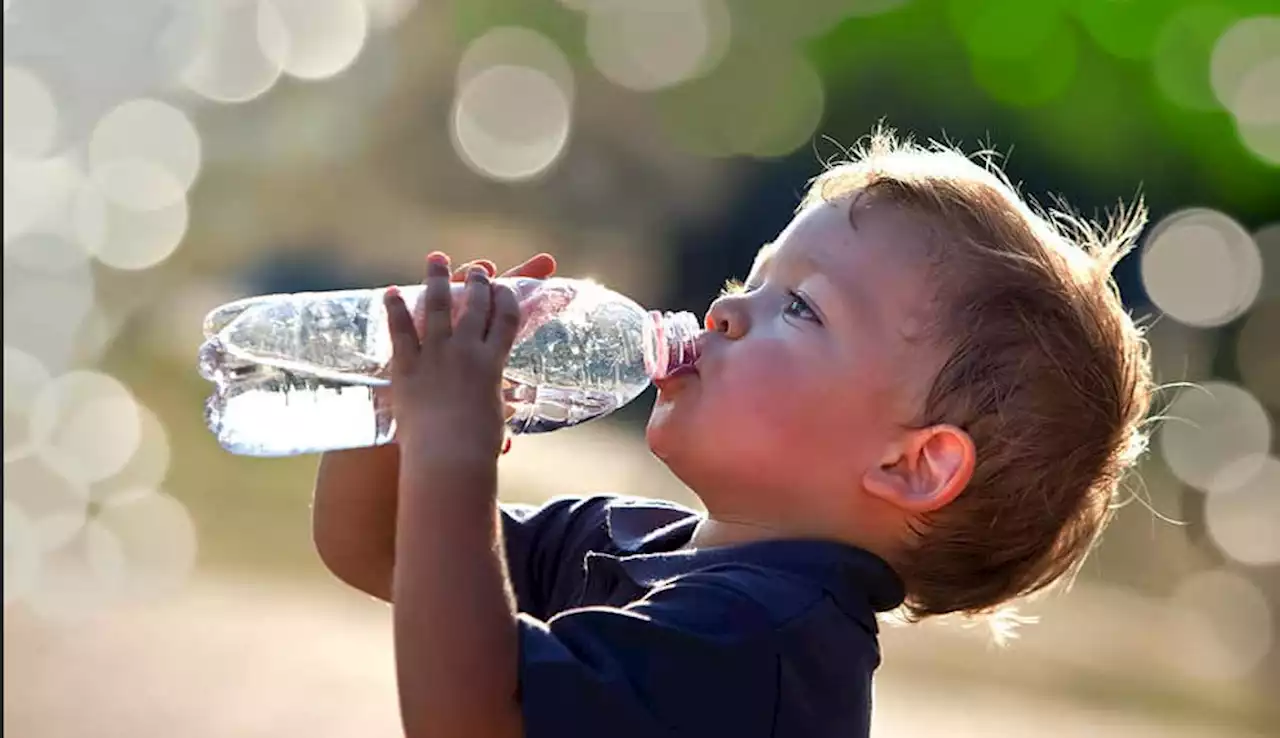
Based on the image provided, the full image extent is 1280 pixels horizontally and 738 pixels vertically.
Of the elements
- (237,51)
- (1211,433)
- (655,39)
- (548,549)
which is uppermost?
(655,39)

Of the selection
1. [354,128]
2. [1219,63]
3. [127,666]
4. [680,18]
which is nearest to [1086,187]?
[1219,63]

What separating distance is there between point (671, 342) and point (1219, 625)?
2333 mm

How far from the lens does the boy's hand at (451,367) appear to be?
0.98m

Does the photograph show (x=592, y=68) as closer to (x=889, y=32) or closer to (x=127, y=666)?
(x=889, y=32)

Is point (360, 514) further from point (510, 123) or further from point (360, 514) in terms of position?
point (510, 123)

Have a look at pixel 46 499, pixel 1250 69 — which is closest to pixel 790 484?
pixel 46 499

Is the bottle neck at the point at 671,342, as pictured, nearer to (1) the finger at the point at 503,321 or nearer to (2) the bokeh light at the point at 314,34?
(1) the finger at the point at 503,321

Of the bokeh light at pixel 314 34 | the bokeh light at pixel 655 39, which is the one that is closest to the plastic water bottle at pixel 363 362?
the bokeh light at pixel 314 34

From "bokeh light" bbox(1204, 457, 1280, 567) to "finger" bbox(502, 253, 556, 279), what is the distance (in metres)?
2.49

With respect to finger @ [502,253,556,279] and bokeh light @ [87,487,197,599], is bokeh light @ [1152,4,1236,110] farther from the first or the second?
finger @ [502,253,556,279]

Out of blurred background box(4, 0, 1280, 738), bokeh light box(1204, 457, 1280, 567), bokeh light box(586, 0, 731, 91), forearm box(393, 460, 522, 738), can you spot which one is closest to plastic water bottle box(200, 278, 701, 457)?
forearm box(393, 460, 522, 738)

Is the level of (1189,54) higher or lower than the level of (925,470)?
higher

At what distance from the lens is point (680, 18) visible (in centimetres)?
400

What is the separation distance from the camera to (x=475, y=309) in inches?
41.2
